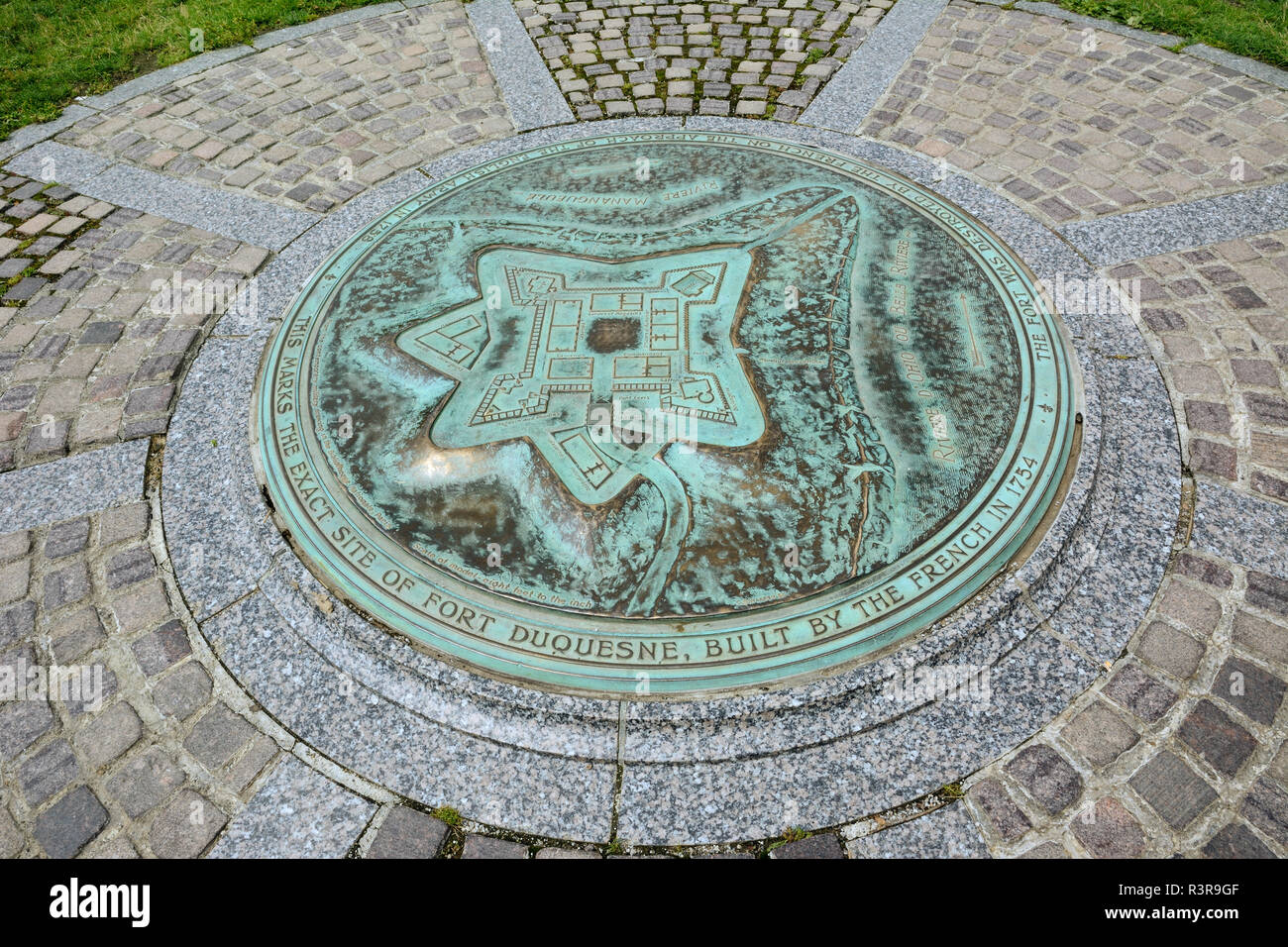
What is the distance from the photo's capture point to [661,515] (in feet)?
8.87

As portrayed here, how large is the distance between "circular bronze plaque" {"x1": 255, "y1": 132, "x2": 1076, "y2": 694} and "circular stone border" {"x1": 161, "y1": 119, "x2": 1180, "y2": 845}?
4.3 inches

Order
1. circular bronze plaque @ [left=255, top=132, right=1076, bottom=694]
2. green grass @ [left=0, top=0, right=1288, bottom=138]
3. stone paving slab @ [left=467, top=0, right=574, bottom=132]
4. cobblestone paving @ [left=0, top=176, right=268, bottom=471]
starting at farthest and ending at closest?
green grass @ [left=0, top=0, right=1288, bottom=138]
stone paving slab @ [left=467, top=0, right=574, bottom=132]
cobblestone paving @ [left=0, top=176, right=268, bottom=471]
circular bronze plaque @ [left=255, top=132, right=1076, bottom=694]

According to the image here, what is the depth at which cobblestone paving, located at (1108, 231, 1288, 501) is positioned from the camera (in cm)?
325

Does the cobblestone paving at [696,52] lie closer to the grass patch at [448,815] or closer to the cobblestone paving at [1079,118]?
the cobblestone paving at [1079,118]

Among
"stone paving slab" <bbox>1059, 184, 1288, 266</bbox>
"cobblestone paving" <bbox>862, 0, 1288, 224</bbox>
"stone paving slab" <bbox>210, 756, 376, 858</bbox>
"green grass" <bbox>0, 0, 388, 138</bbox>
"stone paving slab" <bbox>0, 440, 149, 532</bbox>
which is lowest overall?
"stone paving slab" <bbox>210, 756, 376, 858</bbox>

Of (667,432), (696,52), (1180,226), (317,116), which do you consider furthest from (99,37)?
(1180,226)

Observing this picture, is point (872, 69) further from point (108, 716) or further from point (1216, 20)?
point (108, 716)

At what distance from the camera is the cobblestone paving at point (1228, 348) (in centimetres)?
325

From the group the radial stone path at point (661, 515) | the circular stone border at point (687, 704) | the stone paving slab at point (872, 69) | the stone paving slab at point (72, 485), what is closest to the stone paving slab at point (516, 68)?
the radial stone path at point (661, 515)

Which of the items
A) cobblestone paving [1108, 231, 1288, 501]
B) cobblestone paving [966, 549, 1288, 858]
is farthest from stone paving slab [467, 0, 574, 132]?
cobblestone paving [966, 549, 1288, 858]

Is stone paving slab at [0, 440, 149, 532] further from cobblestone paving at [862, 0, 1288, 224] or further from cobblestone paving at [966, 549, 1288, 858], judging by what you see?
cobblestone paving at [862, 0, 1288, 224]

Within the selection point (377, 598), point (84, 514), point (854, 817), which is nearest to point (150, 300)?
point (84, 514)

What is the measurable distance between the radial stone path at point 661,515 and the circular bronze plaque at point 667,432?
0.02m

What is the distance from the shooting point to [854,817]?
7.84 ft
